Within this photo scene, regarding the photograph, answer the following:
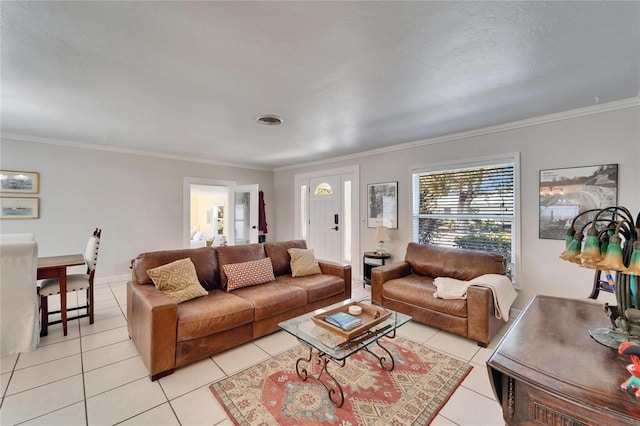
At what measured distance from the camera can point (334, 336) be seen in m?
1.90

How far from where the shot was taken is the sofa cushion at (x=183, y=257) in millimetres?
2526

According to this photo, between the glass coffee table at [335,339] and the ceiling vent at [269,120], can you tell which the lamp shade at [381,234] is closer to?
the glass coffee table at [335,339]

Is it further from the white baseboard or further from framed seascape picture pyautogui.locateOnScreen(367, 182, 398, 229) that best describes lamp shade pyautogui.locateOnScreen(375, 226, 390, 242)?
the white baseboard

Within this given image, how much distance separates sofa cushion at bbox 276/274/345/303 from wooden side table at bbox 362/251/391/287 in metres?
1.13

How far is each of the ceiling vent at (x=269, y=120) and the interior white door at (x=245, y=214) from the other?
2438 mm

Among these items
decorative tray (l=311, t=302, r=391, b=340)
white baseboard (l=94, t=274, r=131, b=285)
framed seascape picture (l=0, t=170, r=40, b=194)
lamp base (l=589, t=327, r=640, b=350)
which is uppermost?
framed seascape picture (l=0, t=170, r=40, b=194)

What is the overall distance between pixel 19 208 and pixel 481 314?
20.2 feet

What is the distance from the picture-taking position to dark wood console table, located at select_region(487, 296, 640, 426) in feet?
2.60

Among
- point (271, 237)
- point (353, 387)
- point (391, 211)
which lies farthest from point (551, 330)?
point (271, 237)

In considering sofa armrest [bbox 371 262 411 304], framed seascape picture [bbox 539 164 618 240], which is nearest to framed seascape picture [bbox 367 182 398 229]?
sofa armrest [bbox 371 262 411 304]

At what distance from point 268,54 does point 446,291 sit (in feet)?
8.96

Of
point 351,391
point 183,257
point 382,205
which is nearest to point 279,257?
point 183,257

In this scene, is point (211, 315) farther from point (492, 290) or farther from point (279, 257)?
point (492, 290)

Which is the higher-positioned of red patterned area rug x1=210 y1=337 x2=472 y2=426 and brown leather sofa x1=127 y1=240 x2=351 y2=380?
brown leather sofa x1=127 y1=240 x2=351 y2=380
